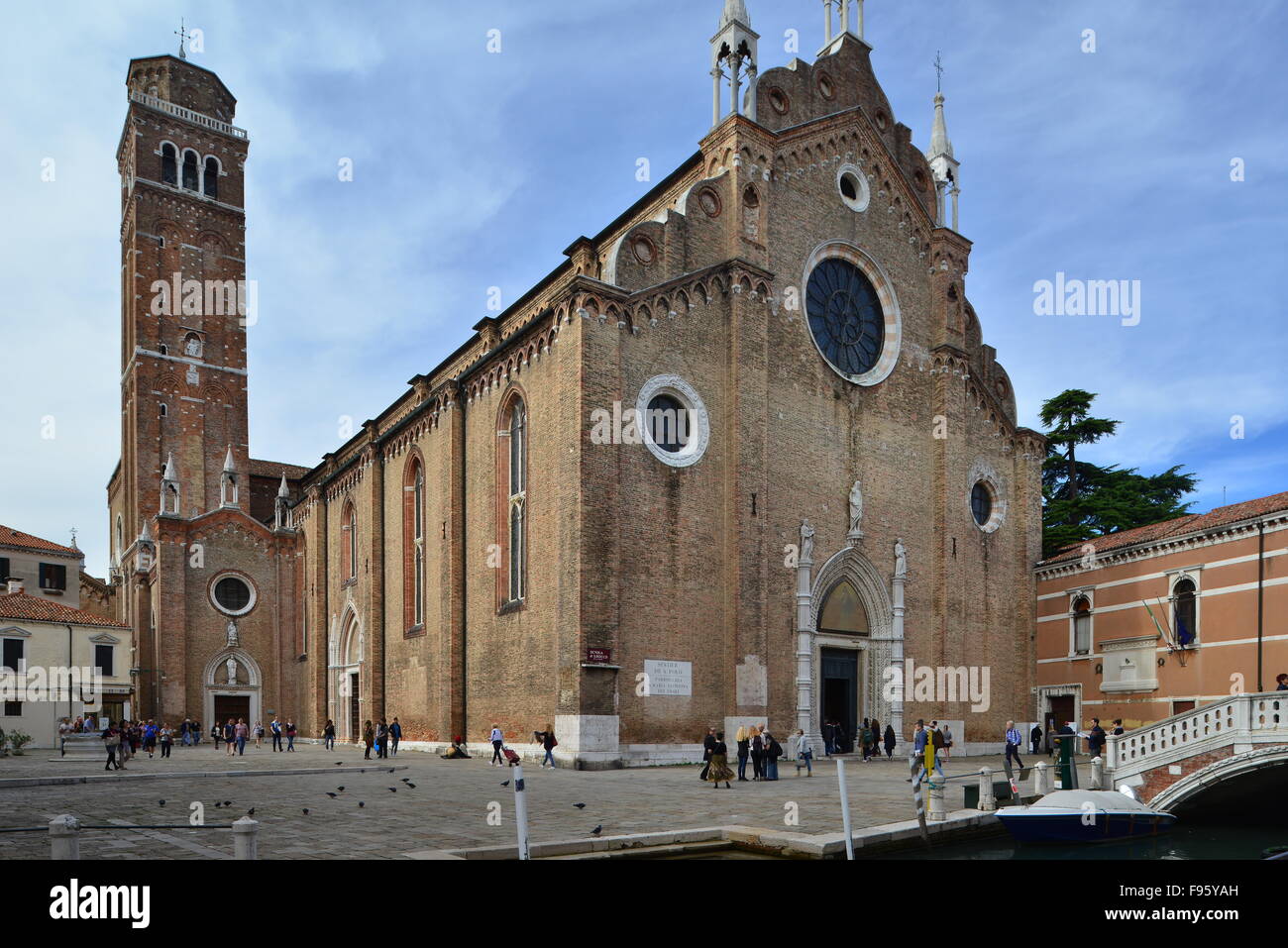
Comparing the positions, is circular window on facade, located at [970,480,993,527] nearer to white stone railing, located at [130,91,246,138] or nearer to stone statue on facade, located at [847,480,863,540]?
stone statue on facade, located at [847,480,863,540]

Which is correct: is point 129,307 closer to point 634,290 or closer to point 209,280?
point 209,280

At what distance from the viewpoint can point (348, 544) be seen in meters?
42.1

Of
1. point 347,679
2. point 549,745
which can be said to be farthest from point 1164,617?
point 347,679

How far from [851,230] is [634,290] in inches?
362

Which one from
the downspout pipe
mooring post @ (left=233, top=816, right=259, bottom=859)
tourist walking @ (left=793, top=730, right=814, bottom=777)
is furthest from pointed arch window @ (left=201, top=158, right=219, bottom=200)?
mooring post @ (left=233, top=816, right=259, bottom=859)

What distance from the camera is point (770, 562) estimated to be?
26.4m

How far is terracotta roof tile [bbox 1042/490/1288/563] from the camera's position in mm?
26547

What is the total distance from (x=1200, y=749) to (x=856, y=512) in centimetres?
1197

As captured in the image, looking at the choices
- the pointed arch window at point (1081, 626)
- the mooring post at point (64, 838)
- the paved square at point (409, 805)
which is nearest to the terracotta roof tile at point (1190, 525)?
the pointed arch window at point (1081, 626)

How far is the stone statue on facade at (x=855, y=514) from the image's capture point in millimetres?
28531

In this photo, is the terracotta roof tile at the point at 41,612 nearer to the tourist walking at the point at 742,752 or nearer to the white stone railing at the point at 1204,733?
the tourist walking at the point at 742,752

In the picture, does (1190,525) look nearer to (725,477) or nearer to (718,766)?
(725,477)
